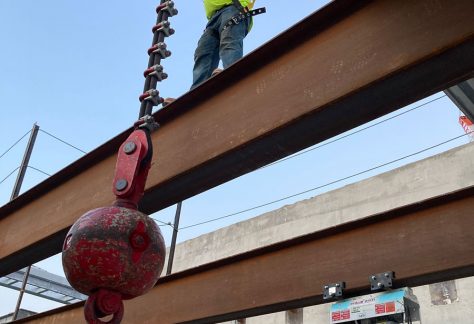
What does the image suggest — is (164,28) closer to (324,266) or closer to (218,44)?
(324,266)

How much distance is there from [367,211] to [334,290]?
11.2 m

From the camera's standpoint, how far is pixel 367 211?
1489cm

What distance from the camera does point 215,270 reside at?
490 centimetres

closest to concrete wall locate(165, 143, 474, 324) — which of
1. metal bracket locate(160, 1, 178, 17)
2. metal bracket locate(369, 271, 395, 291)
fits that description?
metal bracket locate(369, 271, 395, 291)

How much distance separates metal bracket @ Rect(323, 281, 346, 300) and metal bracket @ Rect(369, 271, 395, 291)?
209mm

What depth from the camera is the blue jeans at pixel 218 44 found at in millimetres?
4870

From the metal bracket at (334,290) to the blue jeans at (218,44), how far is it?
80.5 inches

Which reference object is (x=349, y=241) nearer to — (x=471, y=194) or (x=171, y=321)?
(x=471, y=194)

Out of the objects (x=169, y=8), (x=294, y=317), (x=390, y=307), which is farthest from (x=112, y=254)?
(x=294, y=317)

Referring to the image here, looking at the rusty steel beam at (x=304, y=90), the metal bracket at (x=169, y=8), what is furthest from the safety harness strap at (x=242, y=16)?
the metal bracket at (x=169, y=8)

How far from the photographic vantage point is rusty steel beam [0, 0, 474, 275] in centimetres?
260

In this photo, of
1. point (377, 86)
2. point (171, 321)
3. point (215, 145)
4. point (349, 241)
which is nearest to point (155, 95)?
point (215, 145)

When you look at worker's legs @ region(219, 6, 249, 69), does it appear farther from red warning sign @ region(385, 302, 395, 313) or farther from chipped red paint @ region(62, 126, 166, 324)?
red warning sign @ region(385, 302, 395, 313)

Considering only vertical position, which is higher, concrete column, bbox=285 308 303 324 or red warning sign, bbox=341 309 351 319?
concrete column, bbox=285 308 303 324
